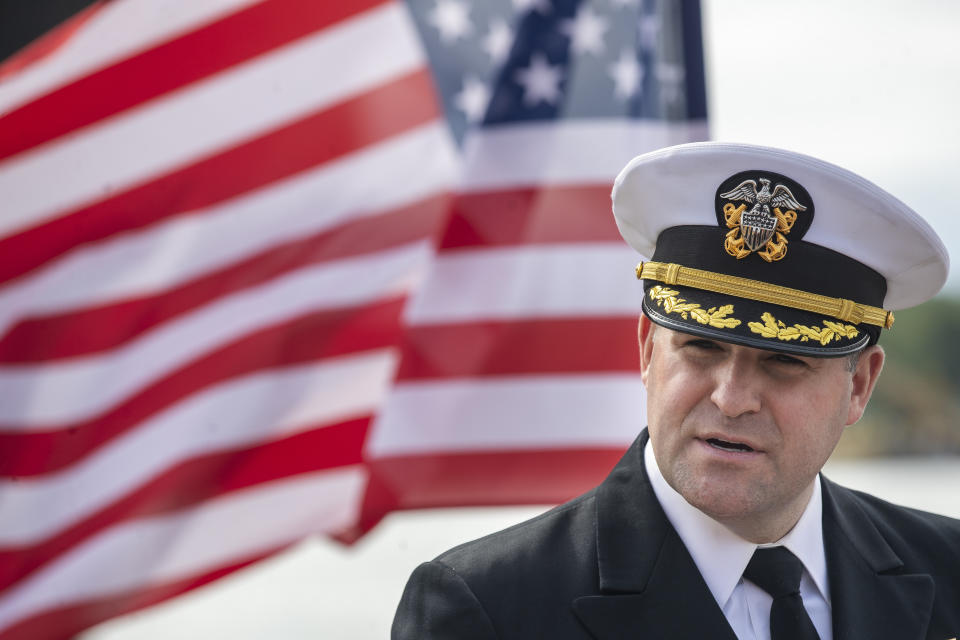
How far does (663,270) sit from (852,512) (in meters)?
0.65

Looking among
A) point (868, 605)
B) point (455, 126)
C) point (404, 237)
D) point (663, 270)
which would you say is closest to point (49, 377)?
point (404, 237)

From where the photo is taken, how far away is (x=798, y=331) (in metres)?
2.03

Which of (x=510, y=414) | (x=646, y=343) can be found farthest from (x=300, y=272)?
(x=646, y=343)

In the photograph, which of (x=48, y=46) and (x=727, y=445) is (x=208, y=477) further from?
(x=727, y=445)

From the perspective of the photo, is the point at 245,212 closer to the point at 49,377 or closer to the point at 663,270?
the point at 49,377

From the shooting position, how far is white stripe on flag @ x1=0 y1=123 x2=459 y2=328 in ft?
11.8

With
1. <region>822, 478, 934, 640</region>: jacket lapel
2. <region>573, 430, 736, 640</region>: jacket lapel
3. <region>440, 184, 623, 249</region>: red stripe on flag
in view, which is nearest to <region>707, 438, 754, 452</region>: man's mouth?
<region>573, 430, 736, 640</region>: jacket lapel

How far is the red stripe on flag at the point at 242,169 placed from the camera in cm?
357

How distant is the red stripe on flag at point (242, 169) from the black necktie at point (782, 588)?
2.14 m

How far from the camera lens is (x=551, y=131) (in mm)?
3852

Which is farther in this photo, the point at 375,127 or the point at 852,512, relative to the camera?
the point at 375,127

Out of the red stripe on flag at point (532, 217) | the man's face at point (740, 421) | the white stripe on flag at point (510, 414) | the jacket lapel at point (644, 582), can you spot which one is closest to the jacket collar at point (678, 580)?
the jacket lapel at point (644, 582)

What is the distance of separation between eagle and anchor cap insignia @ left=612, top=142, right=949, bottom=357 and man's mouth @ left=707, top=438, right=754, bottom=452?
0.18 metres

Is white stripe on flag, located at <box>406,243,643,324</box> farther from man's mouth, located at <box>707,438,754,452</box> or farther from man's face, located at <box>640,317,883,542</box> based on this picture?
man's mouth, located at <box>707,438,754,452</box>
